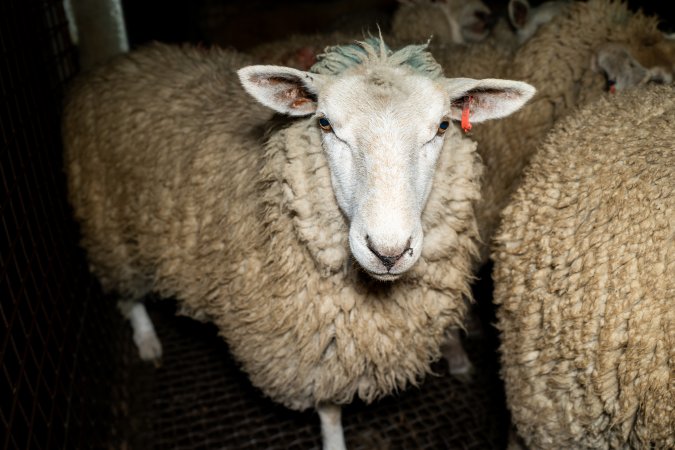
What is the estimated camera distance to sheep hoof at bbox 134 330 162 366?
12.6ft

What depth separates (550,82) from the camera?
3463 millimetres

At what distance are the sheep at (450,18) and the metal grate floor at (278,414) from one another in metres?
3.29

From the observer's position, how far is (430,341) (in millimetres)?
2559

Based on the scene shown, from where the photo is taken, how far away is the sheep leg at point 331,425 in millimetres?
2831

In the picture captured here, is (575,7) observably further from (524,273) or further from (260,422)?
(260,422)

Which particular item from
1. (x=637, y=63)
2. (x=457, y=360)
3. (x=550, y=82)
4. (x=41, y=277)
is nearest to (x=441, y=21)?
(x=550, y=82)

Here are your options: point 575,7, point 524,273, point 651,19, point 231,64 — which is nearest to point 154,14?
point 231,64

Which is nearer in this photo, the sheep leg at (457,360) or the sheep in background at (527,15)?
the sheep leg at (457,360)

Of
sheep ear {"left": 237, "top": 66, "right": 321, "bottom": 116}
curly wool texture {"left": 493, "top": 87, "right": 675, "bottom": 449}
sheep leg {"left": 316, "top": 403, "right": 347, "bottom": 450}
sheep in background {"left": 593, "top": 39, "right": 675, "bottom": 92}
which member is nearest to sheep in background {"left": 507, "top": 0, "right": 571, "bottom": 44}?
sheep in background {"left": 593, "top": 39, "right": 675, "bottom": 92}

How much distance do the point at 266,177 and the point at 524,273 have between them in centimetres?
113

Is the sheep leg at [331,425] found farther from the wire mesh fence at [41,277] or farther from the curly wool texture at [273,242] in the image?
the wire mesh fence at [41,277]

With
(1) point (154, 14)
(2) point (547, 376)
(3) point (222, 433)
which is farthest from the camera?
(1) point (154, 14)

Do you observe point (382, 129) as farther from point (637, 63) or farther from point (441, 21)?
point (441, 21)

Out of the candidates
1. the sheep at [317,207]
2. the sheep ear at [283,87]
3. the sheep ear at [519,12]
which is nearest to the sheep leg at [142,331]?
the sheep at [317,207]
